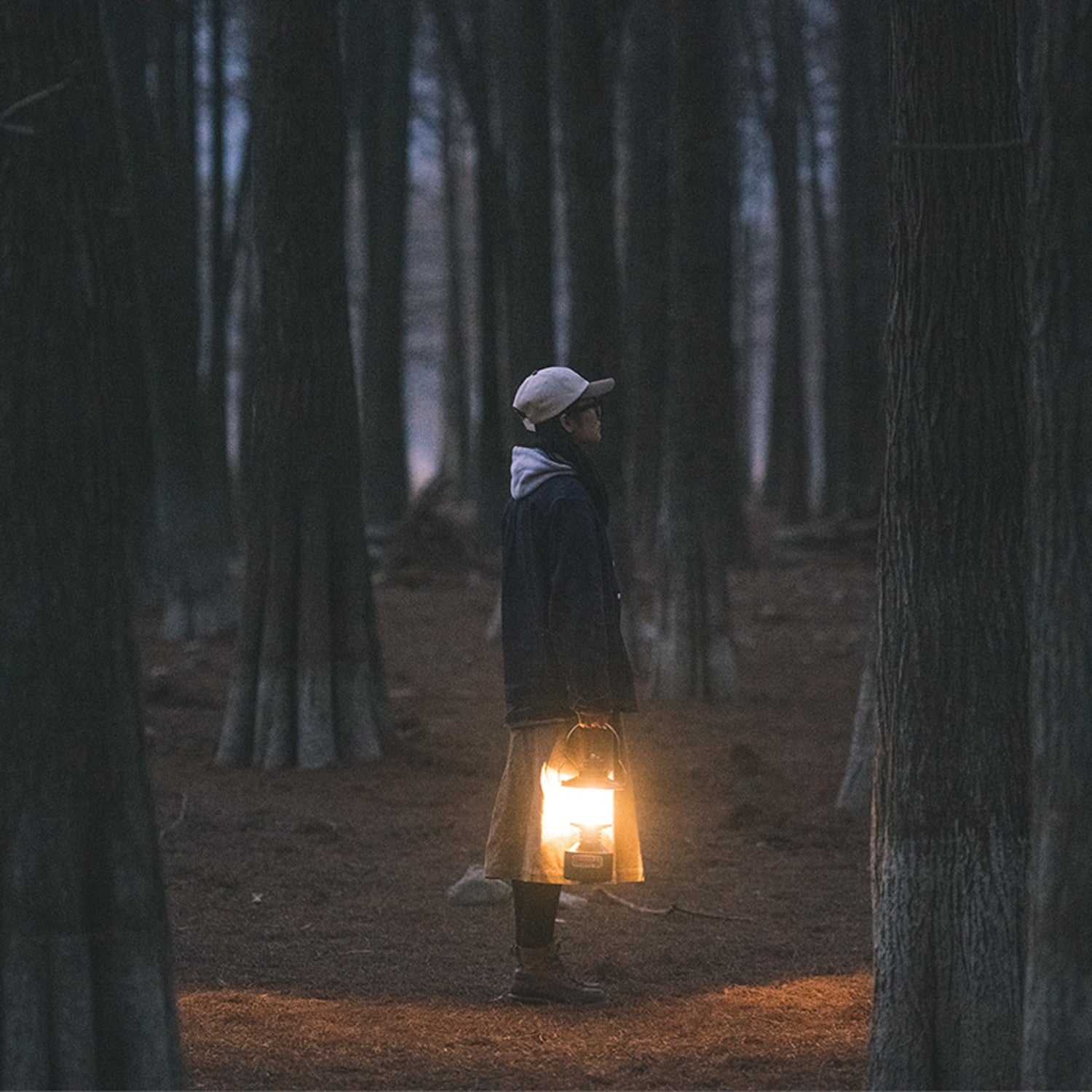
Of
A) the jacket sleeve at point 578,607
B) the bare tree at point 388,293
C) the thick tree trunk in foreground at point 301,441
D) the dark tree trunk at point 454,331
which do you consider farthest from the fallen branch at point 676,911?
the dark tree trunk at point 454,331

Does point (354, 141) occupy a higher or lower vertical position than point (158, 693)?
higher

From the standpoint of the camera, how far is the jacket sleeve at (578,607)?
616 cm

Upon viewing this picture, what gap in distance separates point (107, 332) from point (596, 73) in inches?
416

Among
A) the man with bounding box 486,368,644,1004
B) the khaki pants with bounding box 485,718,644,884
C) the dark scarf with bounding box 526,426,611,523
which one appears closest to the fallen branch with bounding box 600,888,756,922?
the man with bounding box 486,368,644,1004

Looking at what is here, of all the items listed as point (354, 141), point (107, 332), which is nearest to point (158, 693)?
point (107, 332)

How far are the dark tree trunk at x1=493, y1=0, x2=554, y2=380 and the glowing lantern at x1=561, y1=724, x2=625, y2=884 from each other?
28.8 ft

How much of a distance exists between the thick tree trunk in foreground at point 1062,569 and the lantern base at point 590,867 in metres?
2.26

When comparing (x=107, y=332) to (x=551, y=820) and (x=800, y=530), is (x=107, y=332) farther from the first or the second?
(x=800, y=530)

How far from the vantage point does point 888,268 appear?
5262mm

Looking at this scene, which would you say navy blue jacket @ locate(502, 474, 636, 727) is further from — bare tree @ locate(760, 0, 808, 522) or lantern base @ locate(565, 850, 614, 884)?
bare tree @ locate(760, 0, 808, 522)

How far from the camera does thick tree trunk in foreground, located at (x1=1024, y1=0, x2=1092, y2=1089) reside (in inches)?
157

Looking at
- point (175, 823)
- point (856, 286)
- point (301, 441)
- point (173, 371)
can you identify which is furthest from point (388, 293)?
point (175, 823)

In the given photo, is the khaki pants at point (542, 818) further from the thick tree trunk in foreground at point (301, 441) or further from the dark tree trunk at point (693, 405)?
the dark tree trunk at point (693, 405)

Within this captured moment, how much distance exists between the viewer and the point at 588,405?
6465 mm
